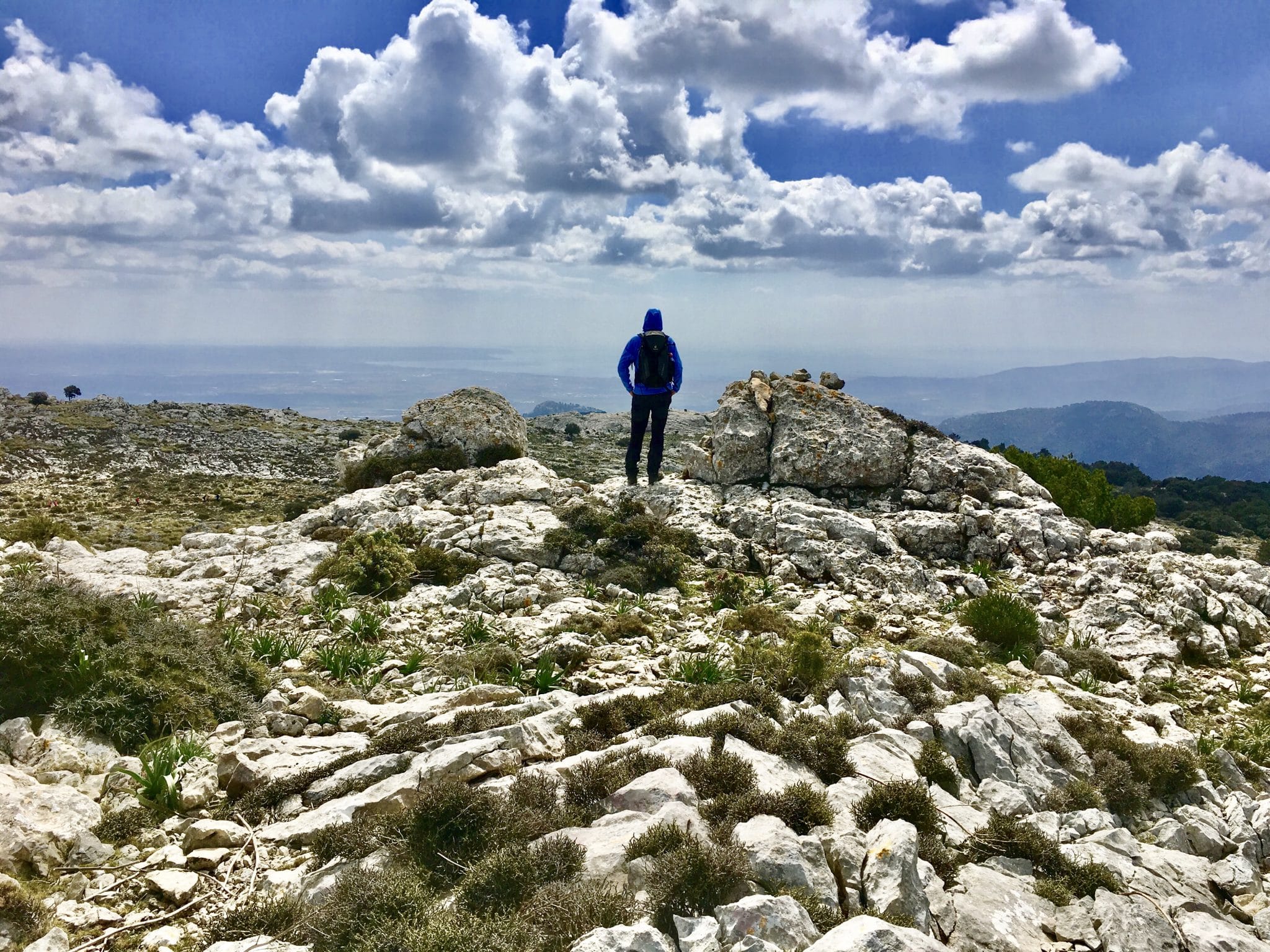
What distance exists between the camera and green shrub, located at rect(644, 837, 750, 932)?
15.9 ft

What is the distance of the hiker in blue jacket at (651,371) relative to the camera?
696 inches

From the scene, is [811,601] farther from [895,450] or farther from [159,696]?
[159,696]

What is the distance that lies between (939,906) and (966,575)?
35.7ft

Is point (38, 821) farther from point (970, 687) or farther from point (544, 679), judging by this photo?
point (970, 687)

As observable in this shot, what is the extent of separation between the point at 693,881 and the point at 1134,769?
674cm

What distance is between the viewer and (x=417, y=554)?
15094 millimetres

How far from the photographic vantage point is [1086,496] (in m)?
24.8

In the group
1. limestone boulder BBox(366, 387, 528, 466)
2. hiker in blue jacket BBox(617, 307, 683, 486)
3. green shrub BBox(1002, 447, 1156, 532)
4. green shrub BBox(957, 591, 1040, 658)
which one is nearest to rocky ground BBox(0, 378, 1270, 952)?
green shrub BBox(957, 591, 1040, 658)

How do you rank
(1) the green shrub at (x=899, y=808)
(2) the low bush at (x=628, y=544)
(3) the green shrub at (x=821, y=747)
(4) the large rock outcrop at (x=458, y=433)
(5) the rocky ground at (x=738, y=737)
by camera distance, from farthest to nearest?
(4) the large rock outcrop at (x=458, y=433) < (2) the low bush at (x=628, y=544) < (3) the green shrub at (x=821, y=747) < (1) the green shrub at (x=899, y=808) < (5) the rocky ground at (x=738, y=737)

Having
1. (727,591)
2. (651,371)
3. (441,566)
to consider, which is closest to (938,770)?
(727,591)

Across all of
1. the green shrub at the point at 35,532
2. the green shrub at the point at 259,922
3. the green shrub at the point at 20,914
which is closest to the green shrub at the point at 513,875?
the green shrub at the point at 259,922

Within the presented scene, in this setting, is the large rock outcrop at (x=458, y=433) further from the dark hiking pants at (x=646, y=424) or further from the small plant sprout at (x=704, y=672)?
the small plant sprout at (x=704, y=672)

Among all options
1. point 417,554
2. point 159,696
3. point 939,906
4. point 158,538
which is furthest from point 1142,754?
point 158,538

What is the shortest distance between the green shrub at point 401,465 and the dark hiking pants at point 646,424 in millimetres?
7316
